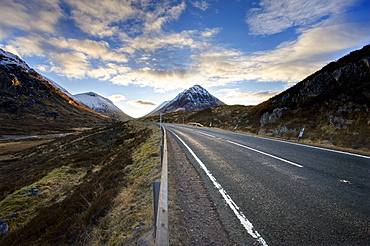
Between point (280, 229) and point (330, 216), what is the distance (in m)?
1.03

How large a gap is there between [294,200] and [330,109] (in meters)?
14.8

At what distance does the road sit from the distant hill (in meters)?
6.37

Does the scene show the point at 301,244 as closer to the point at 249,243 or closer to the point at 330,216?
the point at 249,243

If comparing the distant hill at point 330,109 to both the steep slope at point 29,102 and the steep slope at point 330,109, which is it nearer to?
the steep slope at point 330,109

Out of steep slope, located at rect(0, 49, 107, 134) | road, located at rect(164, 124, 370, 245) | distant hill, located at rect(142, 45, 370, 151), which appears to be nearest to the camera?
road, located at rect(164, 124, 370, 245)

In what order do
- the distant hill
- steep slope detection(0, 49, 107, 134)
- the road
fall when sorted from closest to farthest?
the road
the distant hill
steep slope detection(0, 49, 107, 134)

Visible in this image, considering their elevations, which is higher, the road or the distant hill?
the distant hill

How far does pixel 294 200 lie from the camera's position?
3441mm

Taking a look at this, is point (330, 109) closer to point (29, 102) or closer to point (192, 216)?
point (192, 216)

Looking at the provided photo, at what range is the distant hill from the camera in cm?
1117

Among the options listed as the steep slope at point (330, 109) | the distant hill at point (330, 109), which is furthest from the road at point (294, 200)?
the steep slope at point (330, 109)

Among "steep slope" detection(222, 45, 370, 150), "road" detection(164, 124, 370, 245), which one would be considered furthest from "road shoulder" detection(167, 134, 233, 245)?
"steep slope" detection(222, 45, 370, 150)

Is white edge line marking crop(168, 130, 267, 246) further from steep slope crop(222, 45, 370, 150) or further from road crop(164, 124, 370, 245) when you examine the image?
steep slope crop(222, 45, 370, 150)

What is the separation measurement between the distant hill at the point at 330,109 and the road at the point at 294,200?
637 centimetres
